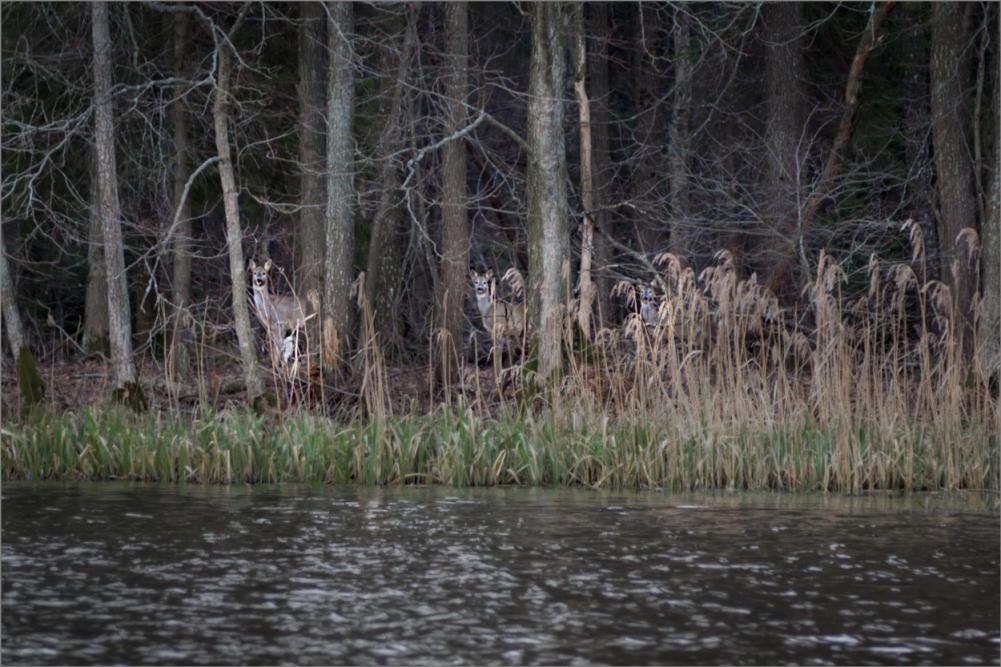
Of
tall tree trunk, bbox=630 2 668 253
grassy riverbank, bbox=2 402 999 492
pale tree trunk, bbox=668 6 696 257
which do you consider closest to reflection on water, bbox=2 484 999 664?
grassy riverbank, bbox=2 402 999 492

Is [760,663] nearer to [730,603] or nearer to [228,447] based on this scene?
[730,603]

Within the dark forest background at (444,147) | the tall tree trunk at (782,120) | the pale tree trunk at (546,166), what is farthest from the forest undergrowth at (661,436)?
the tall tree trunk at (782,120)

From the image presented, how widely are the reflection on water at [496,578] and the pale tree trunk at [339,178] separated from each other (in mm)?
6543

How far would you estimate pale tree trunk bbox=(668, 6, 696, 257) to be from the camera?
65.7 ft

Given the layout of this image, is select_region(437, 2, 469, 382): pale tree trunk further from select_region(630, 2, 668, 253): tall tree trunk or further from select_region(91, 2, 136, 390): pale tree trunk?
select_region(91, 2, 136, 390): pale tree trunk

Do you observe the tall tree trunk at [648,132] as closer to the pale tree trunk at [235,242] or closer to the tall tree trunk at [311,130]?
the tall tree trunk at [311,130]

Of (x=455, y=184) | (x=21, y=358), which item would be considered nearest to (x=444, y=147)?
(x=455, y=184)

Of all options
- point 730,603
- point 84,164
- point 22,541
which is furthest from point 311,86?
point 730,603

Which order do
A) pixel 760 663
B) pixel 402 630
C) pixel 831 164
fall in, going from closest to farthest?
pixel 760 663 < pixel 402 630 < pixel 831 164

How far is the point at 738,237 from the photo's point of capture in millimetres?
23156

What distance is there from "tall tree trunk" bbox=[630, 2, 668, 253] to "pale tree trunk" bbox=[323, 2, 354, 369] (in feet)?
17.0

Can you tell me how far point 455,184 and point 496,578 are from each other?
11217mm

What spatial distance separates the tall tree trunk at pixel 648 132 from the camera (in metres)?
22.2

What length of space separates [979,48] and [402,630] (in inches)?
612
